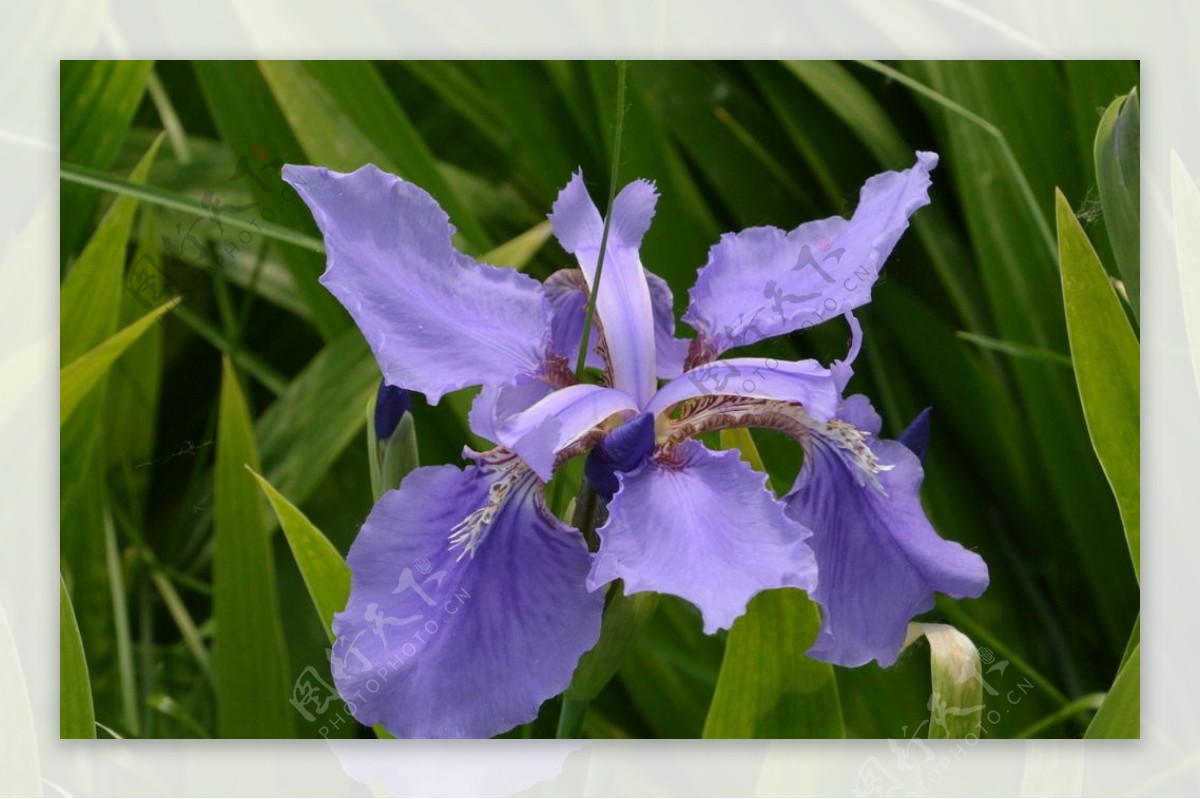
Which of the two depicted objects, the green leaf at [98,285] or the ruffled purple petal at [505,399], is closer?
the ruffled purple petal at [505,399]

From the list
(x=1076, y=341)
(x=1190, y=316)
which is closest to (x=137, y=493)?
(x=1076, y=341)

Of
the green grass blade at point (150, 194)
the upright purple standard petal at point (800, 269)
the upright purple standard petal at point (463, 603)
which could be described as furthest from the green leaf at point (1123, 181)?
the green grass blade at point (150, 194)

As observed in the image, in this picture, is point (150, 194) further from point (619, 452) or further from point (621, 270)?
point (619, 452)

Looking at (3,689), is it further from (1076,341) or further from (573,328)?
(1076,341)

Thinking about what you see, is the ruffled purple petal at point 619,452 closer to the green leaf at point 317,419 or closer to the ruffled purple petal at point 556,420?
the ruffled purple petal at point 556,420

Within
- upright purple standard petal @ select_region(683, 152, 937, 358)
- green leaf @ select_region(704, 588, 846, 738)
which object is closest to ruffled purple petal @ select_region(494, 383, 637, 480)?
upright purple standard petal @ select_region(683, 152, 937, 358)

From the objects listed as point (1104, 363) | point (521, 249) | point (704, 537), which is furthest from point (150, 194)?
point (1104, 363)
